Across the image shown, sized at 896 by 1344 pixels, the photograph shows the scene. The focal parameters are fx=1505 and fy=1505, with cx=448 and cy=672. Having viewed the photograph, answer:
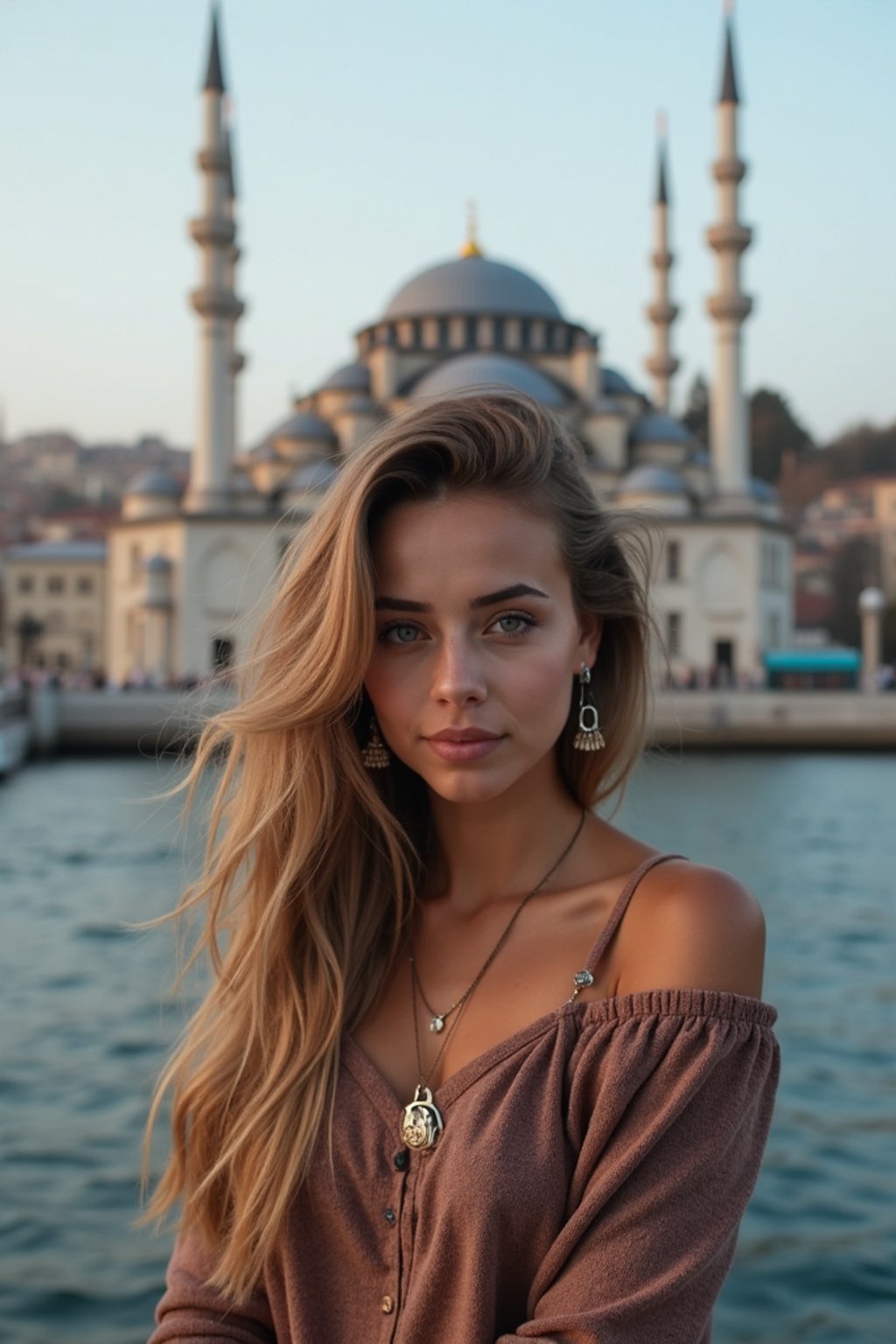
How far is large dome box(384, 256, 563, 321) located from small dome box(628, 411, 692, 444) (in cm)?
417

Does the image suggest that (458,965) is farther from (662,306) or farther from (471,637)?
(662,306)

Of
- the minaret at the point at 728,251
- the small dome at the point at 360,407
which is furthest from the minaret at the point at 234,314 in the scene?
the minaret at the point at 728,251

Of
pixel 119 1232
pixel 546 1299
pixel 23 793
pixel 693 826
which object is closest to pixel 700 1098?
pixel 546 1299

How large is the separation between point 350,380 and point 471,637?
1668 inches

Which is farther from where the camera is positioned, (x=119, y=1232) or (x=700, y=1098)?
(x=119, y=1232)

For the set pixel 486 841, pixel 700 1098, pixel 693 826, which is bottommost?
pixel 693 826

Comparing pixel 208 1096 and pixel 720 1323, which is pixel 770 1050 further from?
pixel 720 1323

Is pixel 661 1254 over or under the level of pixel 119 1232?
over

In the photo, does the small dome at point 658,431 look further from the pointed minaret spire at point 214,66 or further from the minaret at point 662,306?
the pointed minaret spire at point 214,66

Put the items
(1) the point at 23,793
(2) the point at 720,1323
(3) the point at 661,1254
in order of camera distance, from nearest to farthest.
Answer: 1. (3) the point at 661,1254
2. (2) the point at 720,1323
3. (1) the point at 23,793

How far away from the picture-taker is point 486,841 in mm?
1751

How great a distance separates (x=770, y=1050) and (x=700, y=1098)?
97 millimetres

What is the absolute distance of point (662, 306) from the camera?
4438cm

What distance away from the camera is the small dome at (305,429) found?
41406 mm
